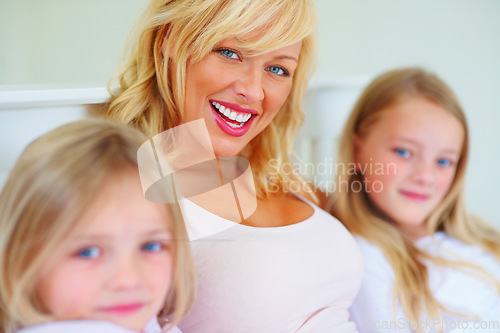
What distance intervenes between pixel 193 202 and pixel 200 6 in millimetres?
302

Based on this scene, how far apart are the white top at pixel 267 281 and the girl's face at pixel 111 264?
0.56 feet

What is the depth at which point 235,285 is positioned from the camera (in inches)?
27.5

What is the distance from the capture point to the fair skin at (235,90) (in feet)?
2.44

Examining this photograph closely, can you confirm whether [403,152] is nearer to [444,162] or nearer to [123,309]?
[444,162]

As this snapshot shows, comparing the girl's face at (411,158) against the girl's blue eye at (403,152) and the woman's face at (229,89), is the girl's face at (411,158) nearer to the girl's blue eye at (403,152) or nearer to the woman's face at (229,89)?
the girl's blue eye at (403,152)

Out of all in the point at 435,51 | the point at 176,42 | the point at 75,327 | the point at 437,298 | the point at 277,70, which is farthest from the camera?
the point at 435,51

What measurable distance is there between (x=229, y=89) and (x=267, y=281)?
1.02 ft

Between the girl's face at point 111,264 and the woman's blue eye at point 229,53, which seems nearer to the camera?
the girl's face at point 111,264

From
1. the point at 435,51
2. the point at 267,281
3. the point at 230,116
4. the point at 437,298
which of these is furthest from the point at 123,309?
the point at 435,51

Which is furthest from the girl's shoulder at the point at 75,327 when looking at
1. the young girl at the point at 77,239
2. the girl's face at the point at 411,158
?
the girl's face at the point at 411,158

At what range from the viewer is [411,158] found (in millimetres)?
984

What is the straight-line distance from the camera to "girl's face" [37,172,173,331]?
1.57ft

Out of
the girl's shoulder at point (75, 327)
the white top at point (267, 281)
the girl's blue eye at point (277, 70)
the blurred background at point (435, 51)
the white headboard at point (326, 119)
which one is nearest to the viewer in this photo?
the girl's shoulder at point (75, 327)

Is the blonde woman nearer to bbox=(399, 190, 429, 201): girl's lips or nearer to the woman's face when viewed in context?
the woman's face
